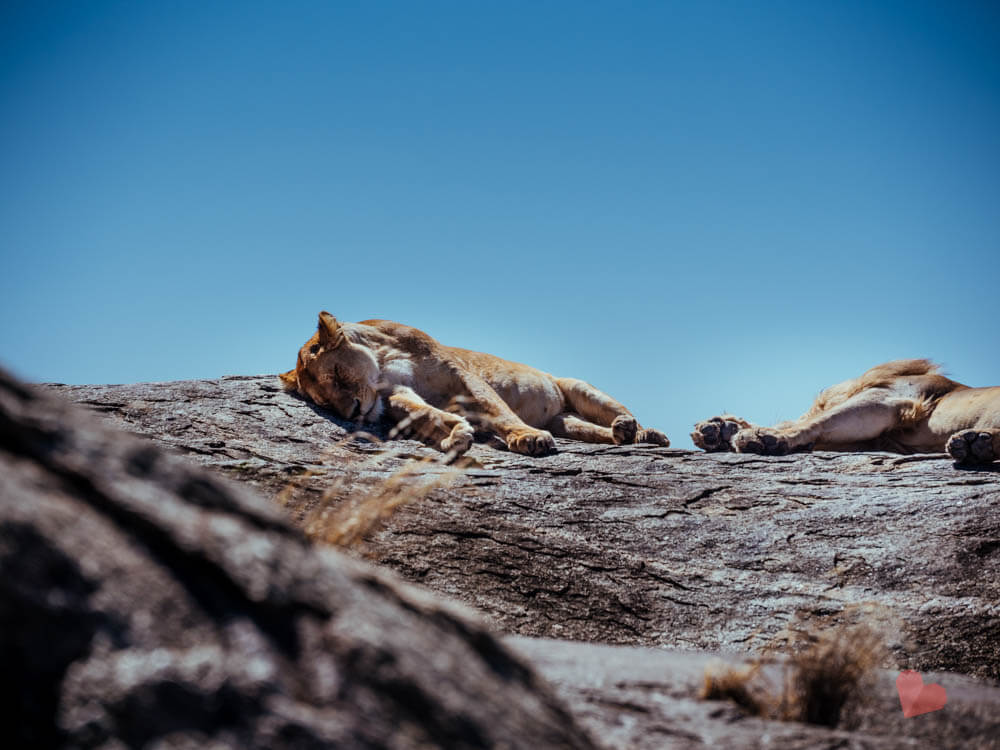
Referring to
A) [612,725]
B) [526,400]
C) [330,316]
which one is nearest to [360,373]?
[330,316]

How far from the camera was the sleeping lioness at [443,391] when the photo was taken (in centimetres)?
783

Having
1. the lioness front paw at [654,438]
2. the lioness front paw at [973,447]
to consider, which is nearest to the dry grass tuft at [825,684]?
the lioness front paw at [973,447]

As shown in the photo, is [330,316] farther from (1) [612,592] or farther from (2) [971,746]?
(2) [971,746]

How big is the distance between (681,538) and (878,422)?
353cm

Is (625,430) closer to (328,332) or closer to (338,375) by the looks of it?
(338,375)

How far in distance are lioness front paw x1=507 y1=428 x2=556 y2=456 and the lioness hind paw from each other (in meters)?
1.48

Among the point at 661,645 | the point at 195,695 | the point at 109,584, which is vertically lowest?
the point at 661,645

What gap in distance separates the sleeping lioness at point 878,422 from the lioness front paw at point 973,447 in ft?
3.82

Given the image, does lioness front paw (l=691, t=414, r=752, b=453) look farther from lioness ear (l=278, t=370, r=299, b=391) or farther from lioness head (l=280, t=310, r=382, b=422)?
lioness ear (l=278, t=370, r=299, b=391)

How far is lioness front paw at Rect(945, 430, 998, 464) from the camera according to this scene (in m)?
5.91

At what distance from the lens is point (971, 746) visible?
1.92 meters

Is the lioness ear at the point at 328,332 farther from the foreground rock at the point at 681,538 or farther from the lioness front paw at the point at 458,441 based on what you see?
the lioness front paw at the point at 458,441

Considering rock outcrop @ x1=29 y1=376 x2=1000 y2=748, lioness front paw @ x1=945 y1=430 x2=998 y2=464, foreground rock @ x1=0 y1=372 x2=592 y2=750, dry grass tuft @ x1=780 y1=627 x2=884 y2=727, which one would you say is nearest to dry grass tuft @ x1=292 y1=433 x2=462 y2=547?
rock outcrop @ x1=29 y1=376 x2=1000 y2=748

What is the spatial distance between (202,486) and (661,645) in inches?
141
